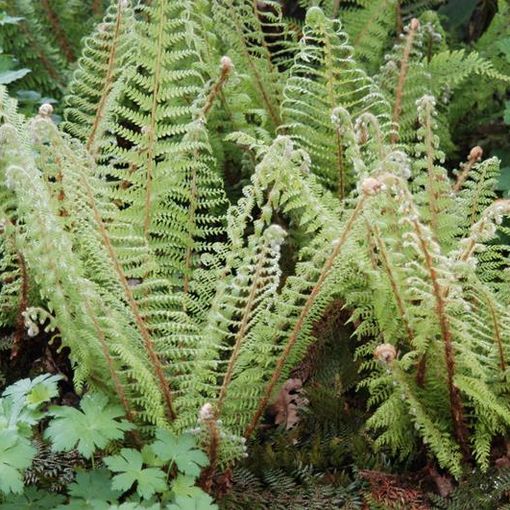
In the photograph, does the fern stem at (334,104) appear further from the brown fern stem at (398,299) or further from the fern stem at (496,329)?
the fern stem at (496,329)

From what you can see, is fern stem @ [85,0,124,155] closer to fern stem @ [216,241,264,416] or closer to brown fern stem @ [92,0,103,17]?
fern stem @ [216,241,264,416]

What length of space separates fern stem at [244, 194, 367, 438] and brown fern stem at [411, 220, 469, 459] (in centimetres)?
13

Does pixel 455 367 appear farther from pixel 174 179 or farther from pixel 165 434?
pixel 174 179

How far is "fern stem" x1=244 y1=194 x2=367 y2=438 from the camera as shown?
5.69 feet

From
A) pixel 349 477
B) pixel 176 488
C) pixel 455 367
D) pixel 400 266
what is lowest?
pixel 349 477

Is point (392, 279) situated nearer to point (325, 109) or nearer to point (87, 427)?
point (87, 427)

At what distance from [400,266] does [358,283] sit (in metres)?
0.12

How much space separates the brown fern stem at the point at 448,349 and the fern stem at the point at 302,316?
0.13m

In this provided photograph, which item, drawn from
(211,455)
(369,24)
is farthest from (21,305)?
(369,24)

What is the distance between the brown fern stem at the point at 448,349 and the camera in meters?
1.74

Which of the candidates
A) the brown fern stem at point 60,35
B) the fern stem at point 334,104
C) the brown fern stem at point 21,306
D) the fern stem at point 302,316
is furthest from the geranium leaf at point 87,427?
the brown fern stem at point 60,35

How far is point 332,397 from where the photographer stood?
217 cm

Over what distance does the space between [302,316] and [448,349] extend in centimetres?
35

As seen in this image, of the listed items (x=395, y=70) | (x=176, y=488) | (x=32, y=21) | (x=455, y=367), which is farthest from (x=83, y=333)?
(x=32, y=21)
